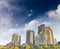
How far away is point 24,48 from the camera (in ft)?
64.7

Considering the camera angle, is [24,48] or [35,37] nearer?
[24,48]

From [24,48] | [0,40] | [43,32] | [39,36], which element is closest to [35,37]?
[39,36]

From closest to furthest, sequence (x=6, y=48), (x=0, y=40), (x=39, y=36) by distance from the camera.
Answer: (x=0, y=40) → (x=6, y=48) → (x=39, y=36)

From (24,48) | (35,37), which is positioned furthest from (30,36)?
(24,48)

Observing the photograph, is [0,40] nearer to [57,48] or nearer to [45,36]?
[57,48]

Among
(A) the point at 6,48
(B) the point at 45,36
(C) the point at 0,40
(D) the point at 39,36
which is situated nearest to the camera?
(C) the point at 0,40

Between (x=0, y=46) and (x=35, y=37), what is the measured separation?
1958cm

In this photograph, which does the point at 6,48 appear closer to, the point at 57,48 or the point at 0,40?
the point at 0,40

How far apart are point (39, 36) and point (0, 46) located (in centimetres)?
1911

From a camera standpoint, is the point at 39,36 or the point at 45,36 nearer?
the point at 39,36

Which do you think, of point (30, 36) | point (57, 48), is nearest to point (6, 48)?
point (57, 48)

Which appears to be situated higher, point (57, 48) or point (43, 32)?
point (43, 32)

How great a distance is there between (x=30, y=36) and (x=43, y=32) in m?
3.91

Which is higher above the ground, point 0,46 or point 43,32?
point 43,32
